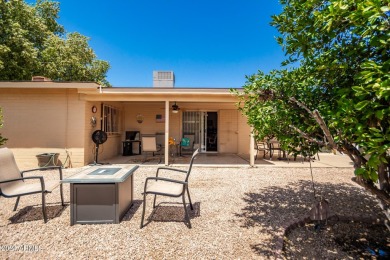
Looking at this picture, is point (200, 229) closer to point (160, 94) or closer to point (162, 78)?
point (160, 94)

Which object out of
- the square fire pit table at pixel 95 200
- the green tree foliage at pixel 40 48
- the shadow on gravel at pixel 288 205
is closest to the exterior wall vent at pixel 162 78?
the shadow on gravel at pixel 288 205

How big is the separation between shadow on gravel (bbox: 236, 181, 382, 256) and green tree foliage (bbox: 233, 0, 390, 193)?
1296 millimetres

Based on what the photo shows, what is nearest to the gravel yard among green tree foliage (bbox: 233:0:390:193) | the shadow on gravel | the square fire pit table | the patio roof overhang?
the shadow on gravel

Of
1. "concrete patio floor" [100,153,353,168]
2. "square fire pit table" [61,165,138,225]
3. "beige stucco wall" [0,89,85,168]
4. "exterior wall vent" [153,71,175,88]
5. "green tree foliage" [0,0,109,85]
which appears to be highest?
"green tree foliage" [0,0,109,85]

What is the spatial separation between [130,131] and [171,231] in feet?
26.5

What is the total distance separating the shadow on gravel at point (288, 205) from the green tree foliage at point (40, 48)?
14.1m

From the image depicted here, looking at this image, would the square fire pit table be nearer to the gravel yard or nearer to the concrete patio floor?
the gravel yard

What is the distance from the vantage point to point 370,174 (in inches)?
56.6

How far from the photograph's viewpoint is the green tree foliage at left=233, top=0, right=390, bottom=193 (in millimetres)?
1304

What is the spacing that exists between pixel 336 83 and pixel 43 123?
803 cm

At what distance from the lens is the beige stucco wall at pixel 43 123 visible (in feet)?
21.5

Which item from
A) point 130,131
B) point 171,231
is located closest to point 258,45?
point 130,131

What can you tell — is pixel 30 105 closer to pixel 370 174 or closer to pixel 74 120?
pixel 74 120

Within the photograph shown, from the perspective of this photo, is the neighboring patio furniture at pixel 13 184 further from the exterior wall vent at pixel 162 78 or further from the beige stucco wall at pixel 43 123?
the exterior wall vent at pixel 162 78
